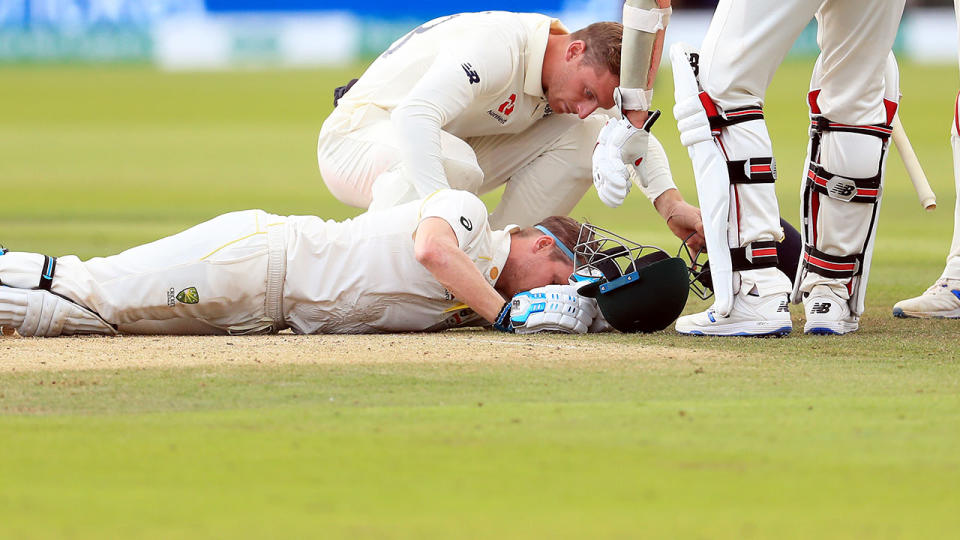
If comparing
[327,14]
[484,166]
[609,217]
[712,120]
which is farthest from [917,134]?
[712,120]

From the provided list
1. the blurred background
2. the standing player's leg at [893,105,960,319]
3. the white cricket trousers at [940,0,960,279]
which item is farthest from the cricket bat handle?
the blurred background

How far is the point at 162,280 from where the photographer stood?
14.2 feet

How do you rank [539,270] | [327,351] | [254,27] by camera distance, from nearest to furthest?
[327,351], [539,270], [254,27]

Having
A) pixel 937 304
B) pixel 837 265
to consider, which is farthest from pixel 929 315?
pixel 837 265

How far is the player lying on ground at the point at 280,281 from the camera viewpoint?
4.34m

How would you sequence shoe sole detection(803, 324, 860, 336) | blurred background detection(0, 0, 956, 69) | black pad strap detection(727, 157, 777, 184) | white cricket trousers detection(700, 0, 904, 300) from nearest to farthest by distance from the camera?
1. white cricket trousers detection(700, 0, 904, 300)
2. black pad strap detection(727, 157, 777, 184)
3. shoe sole detection(803, 324, 860, 336)
4. blurred background detection(0, 0, 956, 69)

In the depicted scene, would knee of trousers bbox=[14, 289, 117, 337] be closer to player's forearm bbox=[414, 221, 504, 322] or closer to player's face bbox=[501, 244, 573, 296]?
player's forearm bbox=[414, 221, 504, 322]

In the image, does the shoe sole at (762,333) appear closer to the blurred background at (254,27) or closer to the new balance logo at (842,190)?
the new balance logo at (842,190)

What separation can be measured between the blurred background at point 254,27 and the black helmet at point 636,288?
1860 cm

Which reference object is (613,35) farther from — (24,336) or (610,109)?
(24,336)

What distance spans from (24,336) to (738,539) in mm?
3008

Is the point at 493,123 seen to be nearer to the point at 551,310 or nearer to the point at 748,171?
the point at 551,310

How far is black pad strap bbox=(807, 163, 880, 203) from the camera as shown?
4496mm

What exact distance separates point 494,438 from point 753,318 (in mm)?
1712
